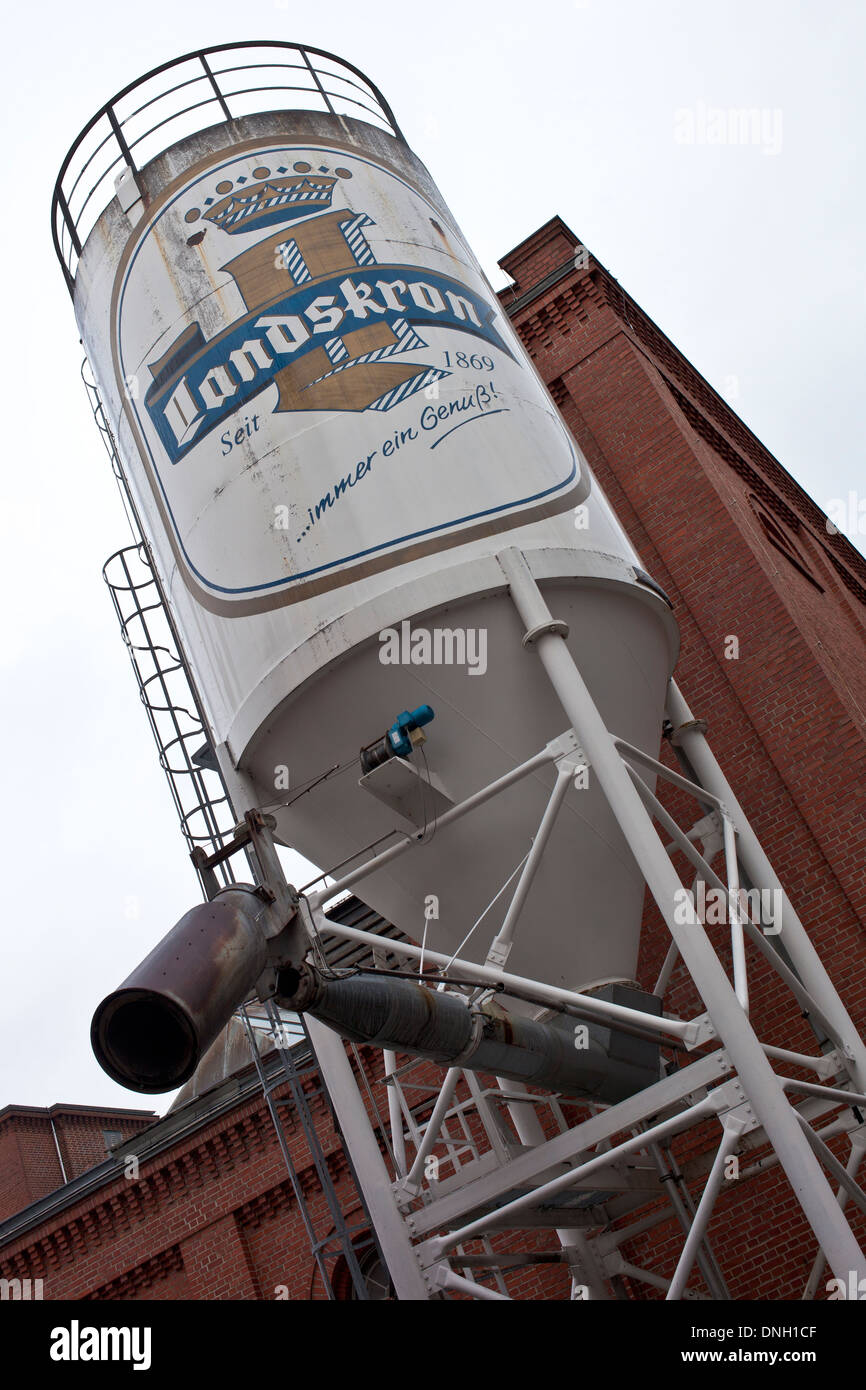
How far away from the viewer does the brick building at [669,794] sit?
381 inches

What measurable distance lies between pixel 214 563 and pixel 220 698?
88cm

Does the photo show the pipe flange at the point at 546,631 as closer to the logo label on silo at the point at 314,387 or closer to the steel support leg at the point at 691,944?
the steel support leg at the point at 691,944

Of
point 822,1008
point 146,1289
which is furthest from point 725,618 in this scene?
point 146,1289

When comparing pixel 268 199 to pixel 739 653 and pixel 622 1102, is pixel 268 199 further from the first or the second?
pixel 622 1102

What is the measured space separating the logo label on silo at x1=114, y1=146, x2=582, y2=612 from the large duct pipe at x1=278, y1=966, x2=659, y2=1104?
258 centimetres

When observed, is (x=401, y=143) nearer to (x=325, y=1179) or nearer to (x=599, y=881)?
(x=599, y=881)

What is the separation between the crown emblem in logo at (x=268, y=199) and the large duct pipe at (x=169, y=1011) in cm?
564

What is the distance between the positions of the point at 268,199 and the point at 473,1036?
19.3ft

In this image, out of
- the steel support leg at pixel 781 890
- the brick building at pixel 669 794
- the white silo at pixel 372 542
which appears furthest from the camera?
the brick building at pixel 669 794

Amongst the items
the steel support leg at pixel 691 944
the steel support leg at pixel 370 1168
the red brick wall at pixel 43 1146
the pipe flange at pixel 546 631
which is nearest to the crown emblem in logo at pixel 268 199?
the steel support leg at pixel 691 944

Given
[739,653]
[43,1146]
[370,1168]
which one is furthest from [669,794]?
[43,1146]

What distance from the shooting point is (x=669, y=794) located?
10.9 meters

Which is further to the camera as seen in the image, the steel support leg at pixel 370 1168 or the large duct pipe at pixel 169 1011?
the steel support leg at pixel 370 1168

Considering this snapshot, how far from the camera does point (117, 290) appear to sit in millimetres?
9008
